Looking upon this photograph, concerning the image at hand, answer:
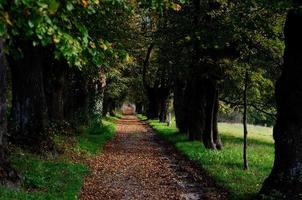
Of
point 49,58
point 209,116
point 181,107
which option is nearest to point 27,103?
point 49,58

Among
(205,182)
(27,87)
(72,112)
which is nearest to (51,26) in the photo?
(205,182)

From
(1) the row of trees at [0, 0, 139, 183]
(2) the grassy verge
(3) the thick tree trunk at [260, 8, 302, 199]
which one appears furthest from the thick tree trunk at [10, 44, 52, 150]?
(3) the thick tree trunk at [260, 8, 302, 199]

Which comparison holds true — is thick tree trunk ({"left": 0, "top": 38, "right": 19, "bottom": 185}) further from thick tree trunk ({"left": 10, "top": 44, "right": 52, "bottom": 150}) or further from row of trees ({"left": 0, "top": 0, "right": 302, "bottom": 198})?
thick tree trunk ({"left": 10, "top": 44, "right": 52, "bottom": 150})

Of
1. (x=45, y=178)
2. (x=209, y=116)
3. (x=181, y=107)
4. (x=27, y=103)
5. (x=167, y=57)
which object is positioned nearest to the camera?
(x=45, y=178)

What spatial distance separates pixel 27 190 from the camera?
1143 centimetres

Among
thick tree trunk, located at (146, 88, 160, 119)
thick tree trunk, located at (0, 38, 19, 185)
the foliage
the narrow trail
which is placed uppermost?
thick tree trunk, located at (146, 88, 160, 119)

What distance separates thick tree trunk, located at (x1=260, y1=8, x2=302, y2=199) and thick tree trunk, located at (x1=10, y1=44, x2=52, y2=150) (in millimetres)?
8846

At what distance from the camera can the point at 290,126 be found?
11617mm

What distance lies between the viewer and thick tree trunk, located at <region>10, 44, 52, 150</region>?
698 inches

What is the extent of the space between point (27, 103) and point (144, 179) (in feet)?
16.5

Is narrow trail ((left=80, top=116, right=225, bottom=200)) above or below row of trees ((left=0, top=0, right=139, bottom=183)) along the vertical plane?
below

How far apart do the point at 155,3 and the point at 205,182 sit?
771cm

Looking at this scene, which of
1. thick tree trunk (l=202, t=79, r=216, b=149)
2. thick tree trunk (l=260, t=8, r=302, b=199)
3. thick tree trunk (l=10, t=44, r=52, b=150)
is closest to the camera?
thick tree trunk (l=260, t=8, r=302, b=199)

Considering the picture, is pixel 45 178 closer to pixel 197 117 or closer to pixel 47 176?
pixel 47 176
